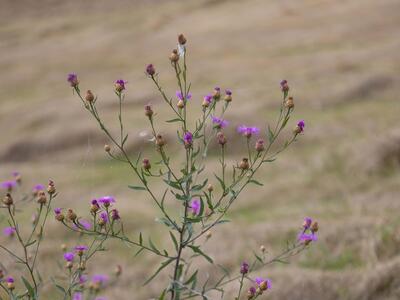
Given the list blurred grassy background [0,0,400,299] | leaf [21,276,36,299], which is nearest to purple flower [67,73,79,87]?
leaf [21,276,36,299]

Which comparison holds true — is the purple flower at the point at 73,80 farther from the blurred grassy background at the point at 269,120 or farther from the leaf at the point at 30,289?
the blurred grassy background at the point at 269,120

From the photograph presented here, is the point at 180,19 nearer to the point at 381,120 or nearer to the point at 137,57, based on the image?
the point at 137,57

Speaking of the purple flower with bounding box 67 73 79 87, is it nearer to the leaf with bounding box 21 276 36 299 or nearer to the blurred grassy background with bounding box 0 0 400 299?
the leaf with bounding box 21 276 36 299

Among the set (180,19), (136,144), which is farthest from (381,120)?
(180,19)

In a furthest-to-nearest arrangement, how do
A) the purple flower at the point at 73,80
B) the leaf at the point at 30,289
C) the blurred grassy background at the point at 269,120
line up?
the blurred grassy background at the point at 269,120 < the purple flower at the point at 73,80 < the leaf at the point at 30,289

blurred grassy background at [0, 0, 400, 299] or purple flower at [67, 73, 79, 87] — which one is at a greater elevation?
blurred grassy background at [0, 0, 400, 299]


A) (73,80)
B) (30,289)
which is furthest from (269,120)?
(30,289)

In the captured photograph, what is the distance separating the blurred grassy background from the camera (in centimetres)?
884

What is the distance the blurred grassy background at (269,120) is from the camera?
8.84 meters

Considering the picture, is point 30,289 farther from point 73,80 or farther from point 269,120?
point 269,120

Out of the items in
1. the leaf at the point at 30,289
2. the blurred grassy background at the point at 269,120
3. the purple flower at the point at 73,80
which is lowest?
the leaf at the point at 30,289

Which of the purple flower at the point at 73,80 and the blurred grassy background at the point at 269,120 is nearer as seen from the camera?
the purple flower at the point at 73,80

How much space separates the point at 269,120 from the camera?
16266 millimetres

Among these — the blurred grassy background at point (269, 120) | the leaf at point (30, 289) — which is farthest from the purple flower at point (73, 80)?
the blurred grassy background at point (269, 120)
